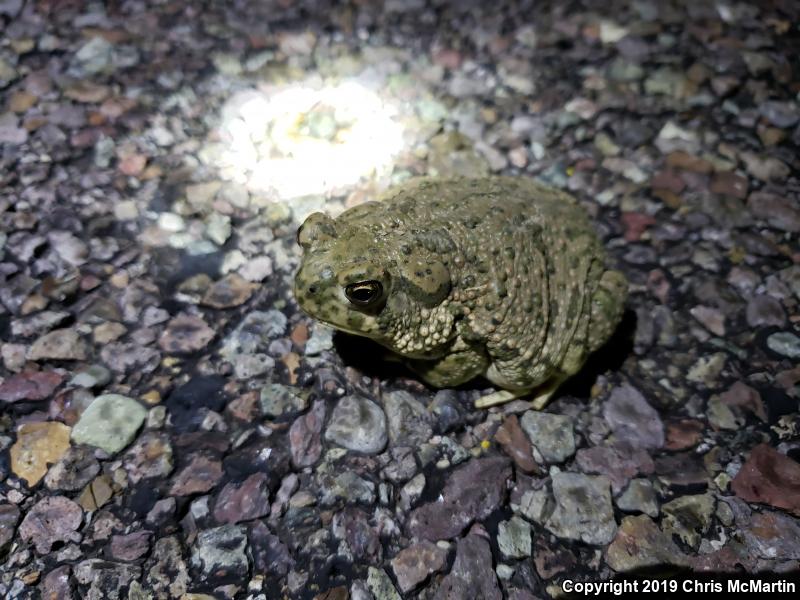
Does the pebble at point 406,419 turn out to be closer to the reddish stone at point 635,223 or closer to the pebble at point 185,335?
the pebble at point 185,335

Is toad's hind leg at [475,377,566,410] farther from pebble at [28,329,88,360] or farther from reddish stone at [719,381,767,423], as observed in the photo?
pebble at [28,329,88,360]

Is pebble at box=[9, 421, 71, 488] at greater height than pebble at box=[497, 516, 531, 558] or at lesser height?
greater

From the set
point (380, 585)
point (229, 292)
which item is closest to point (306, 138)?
point (229, 292)

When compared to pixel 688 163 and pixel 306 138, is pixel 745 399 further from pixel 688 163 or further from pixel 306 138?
pixel 306 138

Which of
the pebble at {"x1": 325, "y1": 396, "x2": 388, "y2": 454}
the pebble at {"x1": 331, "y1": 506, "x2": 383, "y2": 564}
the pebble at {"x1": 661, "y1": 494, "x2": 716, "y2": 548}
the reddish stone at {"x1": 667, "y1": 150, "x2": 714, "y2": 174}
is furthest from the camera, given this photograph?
the reddish stone at {"x1": 667, "y1": 150, "x2": 714, "y2": 174}

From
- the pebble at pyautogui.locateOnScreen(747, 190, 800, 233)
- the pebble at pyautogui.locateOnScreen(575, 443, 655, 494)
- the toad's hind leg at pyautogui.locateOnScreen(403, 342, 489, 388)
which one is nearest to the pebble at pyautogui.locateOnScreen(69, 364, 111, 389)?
the toad's hind leg at pyautogui.locateOnScreen(403, 342, 489, 388)

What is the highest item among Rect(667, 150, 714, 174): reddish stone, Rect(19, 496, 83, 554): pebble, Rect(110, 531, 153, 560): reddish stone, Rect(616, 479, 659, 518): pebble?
Rect(667, 150, 714, 174): reddish stone

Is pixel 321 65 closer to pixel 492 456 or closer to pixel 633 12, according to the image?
pixel 633 12

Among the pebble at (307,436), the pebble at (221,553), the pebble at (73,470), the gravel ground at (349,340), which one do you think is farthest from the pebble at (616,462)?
the pebble at (73,470)
